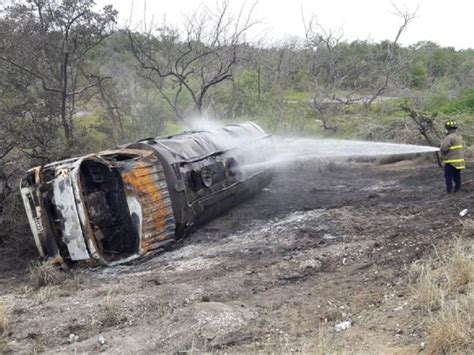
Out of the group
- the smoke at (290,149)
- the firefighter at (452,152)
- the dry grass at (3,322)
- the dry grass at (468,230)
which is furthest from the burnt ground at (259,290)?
the smoke at (290,149)

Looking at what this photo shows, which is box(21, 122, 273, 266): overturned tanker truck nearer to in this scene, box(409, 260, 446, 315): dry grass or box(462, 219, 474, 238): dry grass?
box(409, 260, 446, 315): dry grass

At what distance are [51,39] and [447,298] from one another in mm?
12087

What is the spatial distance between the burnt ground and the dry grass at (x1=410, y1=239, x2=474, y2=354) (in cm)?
17

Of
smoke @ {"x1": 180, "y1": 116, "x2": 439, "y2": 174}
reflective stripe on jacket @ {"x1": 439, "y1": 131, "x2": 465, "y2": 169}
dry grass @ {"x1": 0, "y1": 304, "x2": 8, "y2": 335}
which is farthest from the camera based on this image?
smoke @ {"x1": 180, "y1": 116, "x2": 439, "y2": 174}

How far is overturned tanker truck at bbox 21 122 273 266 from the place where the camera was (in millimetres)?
7805

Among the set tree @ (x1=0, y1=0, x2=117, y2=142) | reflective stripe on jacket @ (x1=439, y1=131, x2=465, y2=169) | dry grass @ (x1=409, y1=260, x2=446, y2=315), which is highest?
tree @ (x1=0, y1=0, x2=117, y2=142)

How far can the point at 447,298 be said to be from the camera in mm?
4926

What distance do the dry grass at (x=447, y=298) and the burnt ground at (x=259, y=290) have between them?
169mm

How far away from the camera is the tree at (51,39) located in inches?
529

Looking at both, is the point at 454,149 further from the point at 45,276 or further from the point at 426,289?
the point at 45,276

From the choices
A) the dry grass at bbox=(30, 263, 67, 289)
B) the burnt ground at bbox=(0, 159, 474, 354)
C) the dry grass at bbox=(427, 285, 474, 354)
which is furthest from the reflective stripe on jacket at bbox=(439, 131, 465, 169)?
the dry grass at bbox=(30, 263, 67, 289)

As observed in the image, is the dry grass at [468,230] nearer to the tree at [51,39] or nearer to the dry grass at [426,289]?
the dry grass at [426,289]

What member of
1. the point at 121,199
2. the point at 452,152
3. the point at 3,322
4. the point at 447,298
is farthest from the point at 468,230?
the point at 3,322

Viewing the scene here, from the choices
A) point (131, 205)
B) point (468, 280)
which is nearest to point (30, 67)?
point (131, 205)
